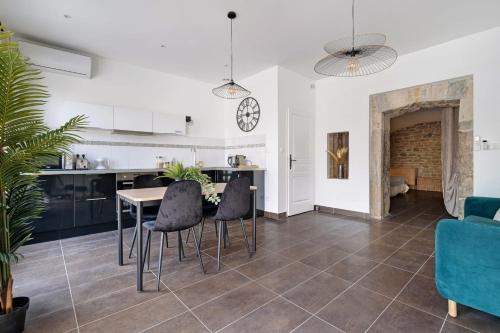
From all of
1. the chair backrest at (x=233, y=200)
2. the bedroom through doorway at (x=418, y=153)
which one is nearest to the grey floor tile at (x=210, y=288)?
the chair backrest at (x=233, y=200)

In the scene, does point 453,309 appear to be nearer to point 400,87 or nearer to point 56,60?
point 400,87

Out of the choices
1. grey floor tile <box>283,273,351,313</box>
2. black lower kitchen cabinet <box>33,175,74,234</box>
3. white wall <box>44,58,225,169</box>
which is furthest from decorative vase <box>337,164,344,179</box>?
black lower kitchen cabinet <box>33,175,74,234</box>

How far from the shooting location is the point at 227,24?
296cm

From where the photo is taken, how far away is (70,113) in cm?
353

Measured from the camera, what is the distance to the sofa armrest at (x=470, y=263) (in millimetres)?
1406

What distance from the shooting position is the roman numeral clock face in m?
4.70

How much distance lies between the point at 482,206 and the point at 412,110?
2.15m

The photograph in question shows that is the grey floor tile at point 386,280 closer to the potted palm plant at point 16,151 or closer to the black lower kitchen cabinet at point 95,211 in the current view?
the potted palm plant at point 16,151

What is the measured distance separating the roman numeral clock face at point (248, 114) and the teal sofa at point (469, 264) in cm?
362

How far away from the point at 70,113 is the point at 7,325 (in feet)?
10.1

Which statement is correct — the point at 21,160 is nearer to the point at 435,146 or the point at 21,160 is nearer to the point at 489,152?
the point at 489,152

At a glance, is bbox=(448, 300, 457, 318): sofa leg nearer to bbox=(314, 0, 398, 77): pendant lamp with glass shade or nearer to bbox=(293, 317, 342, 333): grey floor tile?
bbox=(293, 317, 342, 333): grey floor tile

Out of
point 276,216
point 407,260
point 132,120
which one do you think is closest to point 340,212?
point 276,216

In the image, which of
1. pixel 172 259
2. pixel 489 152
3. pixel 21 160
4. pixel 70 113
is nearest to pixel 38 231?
pixel 70 113
